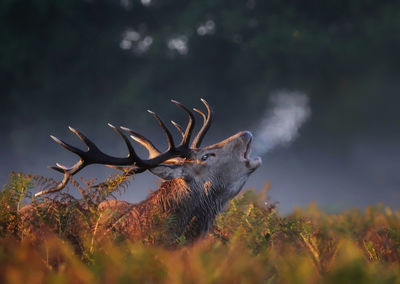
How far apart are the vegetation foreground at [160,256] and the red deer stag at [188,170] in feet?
1.55

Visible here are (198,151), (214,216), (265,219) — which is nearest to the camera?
(265,219)

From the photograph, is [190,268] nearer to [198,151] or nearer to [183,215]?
[183,215]

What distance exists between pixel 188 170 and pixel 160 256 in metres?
4.11

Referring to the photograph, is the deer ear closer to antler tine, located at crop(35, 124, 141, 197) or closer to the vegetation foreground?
antler tine, located at crop(35, 124, 141, 197)

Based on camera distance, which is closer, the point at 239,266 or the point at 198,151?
the point at 239,266

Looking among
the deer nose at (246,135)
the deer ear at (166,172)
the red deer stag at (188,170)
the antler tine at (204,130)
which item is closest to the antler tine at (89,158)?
the red deer stag at (188,170)

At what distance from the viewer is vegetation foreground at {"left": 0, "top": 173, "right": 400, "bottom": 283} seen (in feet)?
3.70

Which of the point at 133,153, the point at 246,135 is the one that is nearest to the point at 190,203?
the point at 133,153

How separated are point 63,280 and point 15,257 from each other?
0.52 metres

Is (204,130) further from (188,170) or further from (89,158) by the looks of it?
(89,158)

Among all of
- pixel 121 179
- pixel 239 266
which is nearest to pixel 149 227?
pixel 121 179

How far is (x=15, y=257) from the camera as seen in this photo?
A: 54.4 inches

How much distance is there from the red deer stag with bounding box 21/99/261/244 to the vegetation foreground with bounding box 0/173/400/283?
0.47 metres

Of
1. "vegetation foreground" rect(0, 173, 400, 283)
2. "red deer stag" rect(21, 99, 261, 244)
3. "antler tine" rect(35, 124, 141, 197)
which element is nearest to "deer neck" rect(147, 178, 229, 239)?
"red deer stag" rect(21, 99, 261, 244)
